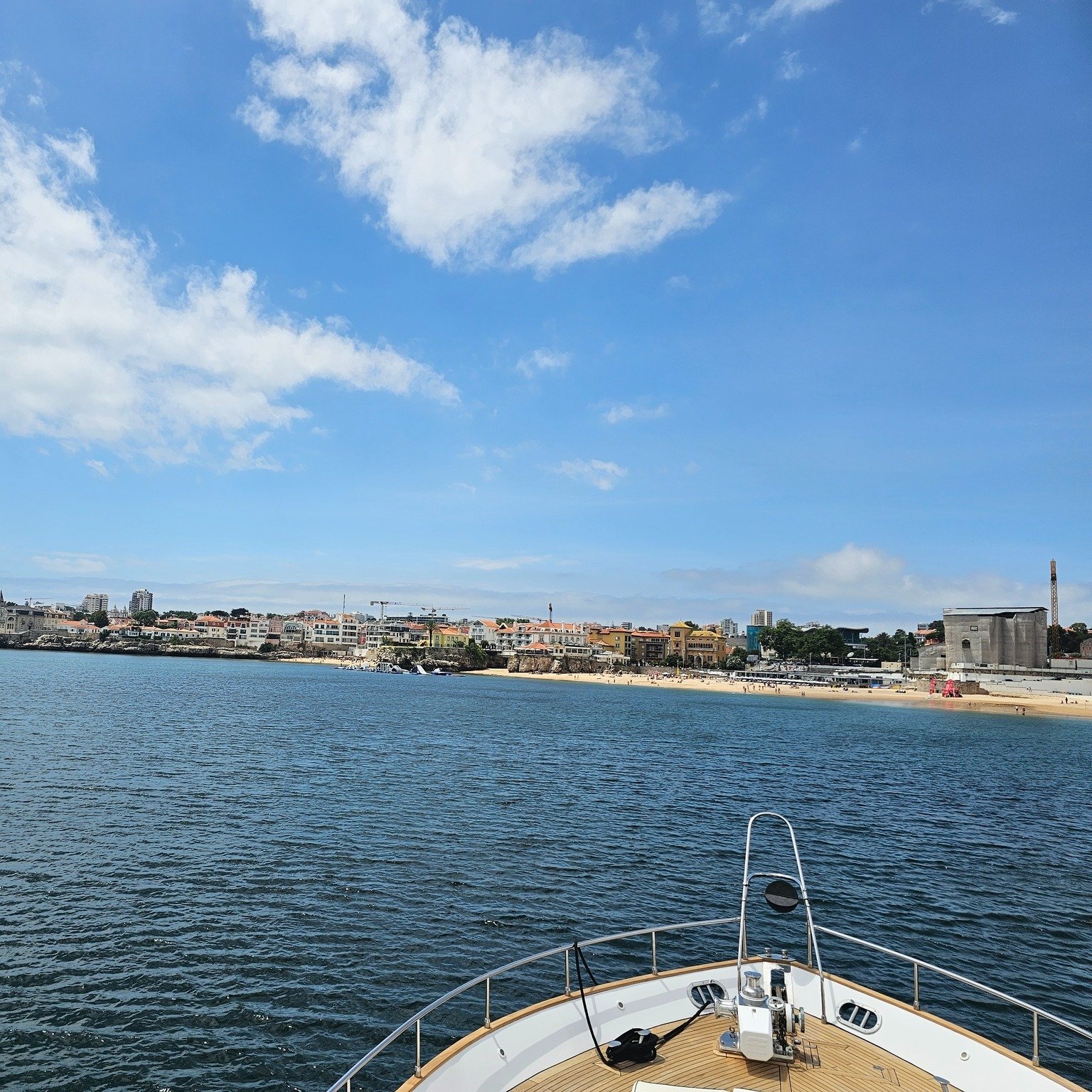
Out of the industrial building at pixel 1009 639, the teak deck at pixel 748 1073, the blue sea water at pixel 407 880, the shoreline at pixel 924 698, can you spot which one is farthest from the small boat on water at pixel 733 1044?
the industrial building at pixel 1009 639

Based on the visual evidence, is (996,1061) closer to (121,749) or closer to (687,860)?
(687,860)

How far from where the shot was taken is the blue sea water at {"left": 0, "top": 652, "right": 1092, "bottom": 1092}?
16.4m

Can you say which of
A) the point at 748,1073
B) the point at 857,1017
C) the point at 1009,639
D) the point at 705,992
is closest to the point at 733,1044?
the point at 748,1073

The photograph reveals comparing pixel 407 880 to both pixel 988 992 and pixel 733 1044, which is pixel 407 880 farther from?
pixel 988 992

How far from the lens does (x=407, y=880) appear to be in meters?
26.0

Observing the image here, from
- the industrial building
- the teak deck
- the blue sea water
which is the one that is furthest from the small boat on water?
the industrial building

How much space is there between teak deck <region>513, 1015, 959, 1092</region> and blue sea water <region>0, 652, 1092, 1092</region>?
623 cm

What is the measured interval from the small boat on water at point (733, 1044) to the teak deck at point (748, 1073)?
2 centimetres

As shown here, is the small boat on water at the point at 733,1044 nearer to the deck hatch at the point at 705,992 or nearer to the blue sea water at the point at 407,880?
the deck hatch at the point at 705,992

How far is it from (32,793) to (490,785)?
2347cm

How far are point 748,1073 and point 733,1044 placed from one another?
1.62ft

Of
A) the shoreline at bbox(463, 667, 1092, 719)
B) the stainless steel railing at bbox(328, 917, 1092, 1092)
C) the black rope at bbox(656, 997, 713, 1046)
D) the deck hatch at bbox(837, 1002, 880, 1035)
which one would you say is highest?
the stainless steel railing at bbox(328, 917, 1092, 1092)

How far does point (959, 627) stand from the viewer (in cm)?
18312

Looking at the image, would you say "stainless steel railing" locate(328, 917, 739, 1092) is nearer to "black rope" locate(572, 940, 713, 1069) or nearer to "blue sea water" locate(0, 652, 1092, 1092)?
"black rope" locate(572, 940, 713, 1069)
